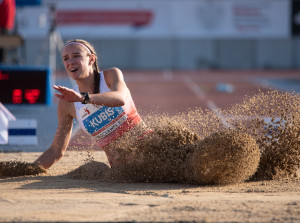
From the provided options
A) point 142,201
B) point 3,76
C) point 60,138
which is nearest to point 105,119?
point 60,138

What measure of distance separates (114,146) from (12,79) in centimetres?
585

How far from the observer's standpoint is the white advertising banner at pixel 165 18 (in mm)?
31891

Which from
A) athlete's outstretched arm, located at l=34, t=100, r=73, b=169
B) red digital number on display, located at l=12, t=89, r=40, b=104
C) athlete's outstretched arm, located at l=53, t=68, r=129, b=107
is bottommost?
red digital number on display, located at l=12, t=89, r=40, b=104

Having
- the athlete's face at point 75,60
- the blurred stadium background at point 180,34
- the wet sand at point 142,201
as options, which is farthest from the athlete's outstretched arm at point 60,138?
the blurred stadium background at point 180,34

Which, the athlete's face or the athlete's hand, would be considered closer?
the athlete's hand

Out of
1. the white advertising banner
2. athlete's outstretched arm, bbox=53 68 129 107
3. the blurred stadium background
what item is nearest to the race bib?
athlete's outstretched arm, bbox=53 68 129 107

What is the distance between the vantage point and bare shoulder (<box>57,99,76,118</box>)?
5295 mm

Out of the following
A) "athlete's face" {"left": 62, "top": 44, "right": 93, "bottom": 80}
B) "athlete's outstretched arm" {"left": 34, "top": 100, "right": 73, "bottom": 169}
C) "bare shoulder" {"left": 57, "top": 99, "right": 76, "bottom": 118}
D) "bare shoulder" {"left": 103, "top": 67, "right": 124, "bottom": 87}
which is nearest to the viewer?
"athlete's face" {"left": 62, "top": 44, "right": 93, "bottom": 80}

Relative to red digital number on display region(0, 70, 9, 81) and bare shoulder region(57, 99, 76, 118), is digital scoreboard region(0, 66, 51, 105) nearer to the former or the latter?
red digital number on display region(0, 70, 9, 81)

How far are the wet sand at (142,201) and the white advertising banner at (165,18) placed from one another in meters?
27.1

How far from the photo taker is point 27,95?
10477 mm

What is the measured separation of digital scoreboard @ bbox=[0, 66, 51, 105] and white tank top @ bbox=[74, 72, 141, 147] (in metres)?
5.44

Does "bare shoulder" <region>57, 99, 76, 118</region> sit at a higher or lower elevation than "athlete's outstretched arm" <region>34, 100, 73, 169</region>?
higher

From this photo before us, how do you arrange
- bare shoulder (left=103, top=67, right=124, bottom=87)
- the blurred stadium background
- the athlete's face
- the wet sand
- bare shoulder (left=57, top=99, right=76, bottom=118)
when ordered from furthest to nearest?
the blurred stadium background < bare shoulder (left=57, top=99, right=76, bottom=118) < bare shoulder (left=103, top=67, right=124, bottom=87) < the athlete's face < the wet sand
